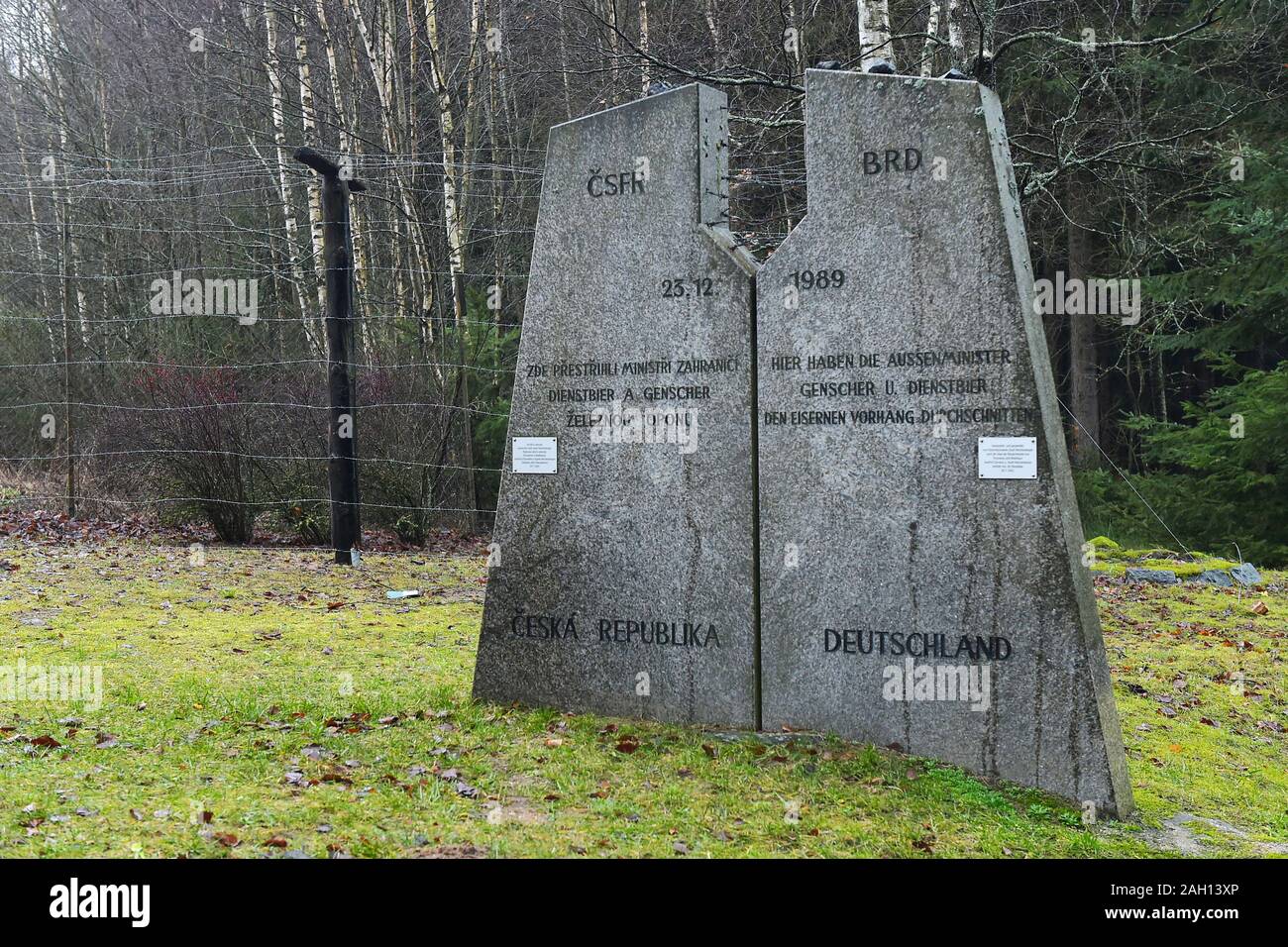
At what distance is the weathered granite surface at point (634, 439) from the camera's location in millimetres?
5758

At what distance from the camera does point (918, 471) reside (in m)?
5.32

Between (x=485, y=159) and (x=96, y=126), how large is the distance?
691 centimetres

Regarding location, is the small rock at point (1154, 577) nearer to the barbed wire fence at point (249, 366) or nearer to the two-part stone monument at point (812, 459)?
the barbed wire fence at point (249, 366)

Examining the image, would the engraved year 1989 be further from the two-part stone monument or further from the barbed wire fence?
the barbed wire fence

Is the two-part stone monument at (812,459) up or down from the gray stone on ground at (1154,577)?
up

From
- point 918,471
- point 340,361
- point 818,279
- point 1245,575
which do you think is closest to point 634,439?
point 818,279

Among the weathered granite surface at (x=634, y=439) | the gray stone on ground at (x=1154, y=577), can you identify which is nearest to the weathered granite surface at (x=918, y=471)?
the weathered granite surface at (x=634, y=439)

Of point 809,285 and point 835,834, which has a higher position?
point 809,285

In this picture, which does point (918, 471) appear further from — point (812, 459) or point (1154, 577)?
point (1154, 577)

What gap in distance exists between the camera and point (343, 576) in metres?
11.2

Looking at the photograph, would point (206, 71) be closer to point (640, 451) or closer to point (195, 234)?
point (195, 234)

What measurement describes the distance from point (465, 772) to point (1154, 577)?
899cm

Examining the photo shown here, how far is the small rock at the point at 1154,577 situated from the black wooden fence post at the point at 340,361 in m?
7.58
